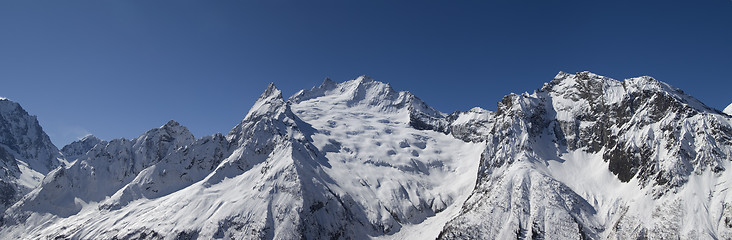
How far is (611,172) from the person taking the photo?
150 m

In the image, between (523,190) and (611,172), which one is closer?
(523,190)

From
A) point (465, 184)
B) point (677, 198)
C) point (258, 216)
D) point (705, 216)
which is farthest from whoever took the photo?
point (465, 184)

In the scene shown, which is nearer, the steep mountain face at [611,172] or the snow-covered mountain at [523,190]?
the steep mountain face at [611,172]

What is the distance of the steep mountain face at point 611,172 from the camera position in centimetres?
12219

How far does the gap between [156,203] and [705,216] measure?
190 metres

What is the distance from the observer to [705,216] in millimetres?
115500

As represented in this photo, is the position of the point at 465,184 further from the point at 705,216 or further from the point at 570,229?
the point at 705,216

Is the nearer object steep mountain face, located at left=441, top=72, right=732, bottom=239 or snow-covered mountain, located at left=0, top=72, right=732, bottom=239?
steep mountain face, located at left=441, top=72, right=732, bottom=239

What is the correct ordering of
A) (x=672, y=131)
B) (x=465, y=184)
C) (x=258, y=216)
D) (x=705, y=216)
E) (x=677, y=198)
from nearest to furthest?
(x=705, y=216) < (x=677, y=198) < (x=672, y=131) < (x=258, y=216) < (x=465, y=184)

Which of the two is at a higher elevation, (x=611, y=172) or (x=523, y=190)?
(x=611, y=172)

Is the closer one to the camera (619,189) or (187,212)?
(619,189)

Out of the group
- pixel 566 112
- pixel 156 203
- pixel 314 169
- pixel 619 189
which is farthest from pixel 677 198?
pixel 156 203

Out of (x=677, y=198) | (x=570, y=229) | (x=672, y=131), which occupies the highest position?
(x=672, y=131)

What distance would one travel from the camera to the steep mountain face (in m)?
122
